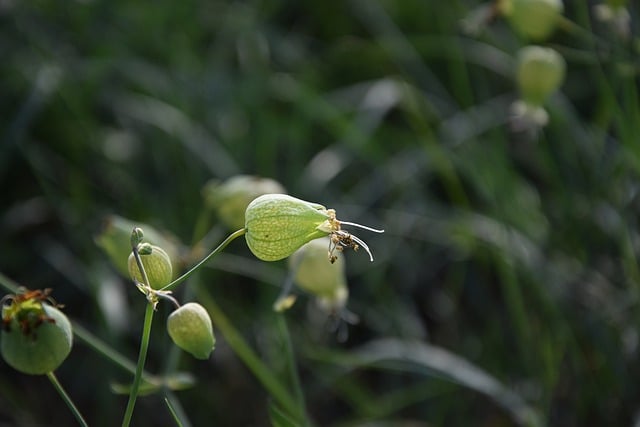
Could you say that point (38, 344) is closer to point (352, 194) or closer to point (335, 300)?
point (335, 300)

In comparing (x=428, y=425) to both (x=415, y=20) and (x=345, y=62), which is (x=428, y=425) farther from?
(x=415, y=20)

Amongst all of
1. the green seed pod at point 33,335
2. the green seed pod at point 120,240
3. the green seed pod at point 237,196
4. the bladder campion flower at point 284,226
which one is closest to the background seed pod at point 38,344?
the green seed pod at point 33,335

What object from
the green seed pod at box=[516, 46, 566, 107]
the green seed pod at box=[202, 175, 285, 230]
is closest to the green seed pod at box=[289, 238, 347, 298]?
the green seed pod at box=[202, 175, 285, 230]

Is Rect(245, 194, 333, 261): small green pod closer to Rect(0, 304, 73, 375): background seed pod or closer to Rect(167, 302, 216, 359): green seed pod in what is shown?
Rect(167, 302, 216, 359): green seed pod

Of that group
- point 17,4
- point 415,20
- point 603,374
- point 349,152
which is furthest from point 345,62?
point 603,374

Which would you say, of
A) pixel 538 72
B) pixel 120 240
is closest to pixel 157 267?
pixel 120 240
